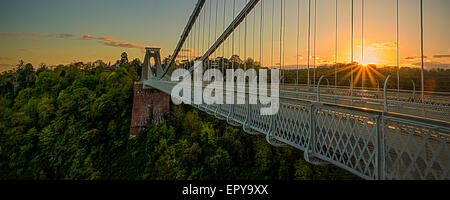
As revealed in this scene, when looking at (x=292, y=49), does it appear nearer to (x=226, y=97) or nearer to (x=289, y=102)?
(x=226, y=97)

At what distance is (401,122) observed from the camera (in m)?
2.58

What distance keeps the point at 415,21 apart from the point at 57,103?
26.1m

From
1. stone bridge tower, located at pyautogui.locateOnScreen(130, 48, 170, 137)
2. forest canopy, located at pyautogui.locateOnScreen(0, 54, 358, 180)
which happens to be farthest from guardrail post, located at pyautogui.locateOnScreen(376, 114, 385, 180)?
stone bridge tower, located at pyautogui.locateOnScreen(130, 48, 170, 137)

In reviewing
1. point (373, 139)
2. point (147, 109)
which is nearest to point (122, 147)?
point (147, 109)
